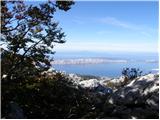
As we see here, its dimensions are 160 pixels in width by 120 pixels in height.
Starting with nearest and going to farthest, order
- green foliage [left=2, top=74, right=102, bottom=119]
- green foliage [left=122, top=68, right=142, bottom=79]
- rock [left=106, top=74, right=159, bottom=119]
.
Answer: rock [left=106, top=74, right=159, bottom=119]
green foliage [left=2, top=74, right=102, bottom=119]
green foliage [left=122, top=68, right=142, bottom=79]

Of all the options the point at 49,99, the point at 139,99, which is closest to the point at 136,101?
the point at 139,99

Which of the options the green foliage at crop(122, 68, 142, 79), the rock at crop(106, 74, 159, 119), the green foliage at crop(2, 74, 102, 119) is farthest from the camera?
the green foliage at crop(122, 68, 142, 79)

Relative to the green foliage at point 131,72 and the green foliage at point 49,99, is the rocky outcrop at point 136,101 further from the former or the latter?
the green foliage at point 131,72

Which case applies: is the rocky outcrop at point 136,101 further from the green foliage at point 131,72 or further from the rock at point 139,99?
the green foliage at point 131,72

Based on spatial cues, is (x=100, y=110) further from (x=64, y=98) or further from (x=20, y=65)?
(x=20, y=65)

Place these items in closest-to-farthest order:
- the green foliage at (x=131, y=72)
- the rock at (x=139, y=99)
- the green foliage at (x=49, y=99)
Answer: the rock at (x=139, y=99) → the green foliage at (x=49, y=99) → the green foliage at (x=131, y=72)

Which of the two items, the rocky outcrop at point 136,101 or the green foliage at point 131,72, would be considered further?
the green foliage at point 131,72

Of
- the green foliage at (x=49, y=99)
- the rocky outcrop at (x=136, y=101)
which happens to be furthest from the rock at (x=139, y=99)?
the green foliage at (x=49, y=99)

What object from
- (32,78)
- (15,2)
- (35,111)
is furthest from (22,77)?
(15,2)

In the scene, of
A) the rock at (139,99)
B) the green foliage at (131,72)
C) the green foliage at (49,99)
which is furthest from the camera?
the green foliage at (131,72)

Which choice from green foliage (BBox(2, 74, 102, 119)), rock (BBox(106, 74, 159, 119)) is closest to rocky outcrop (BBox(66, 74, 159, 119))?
A: rock (BBox(106, 74, 159, 119))

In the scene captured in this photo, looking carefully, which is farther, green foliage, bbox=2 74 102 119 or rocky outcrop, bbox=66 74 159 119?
green foliage, bbox=2 74 102 119

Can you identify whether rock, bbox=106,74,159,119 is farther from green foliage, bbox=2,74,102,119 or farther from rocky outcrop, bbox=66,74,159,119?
green foliage, bbox=2,74,102,119
